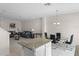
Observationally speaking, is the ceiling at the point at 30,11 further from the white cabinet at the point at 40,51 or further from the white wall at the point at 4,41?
the white cabinet at the point at 40,51

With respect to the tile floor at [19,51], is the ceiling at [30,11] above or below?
above

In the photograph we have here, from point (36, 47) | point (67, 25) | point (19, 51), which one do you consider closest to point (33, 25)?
point (36, 47)

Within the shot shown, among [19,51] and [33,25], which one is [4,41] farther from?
[33,25]

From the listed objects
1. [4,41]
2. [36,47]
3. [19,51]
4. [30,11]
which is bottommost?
[19,51]

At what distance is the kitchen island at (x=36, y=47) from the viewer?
1791 mm

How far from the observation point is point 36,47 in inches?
71.0

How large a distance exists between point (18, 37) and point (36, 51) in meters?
0.53

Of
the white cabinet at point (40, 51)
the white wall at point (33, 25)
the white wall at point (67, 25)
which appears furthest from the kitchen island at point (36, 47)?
the white wall at point (67, 25)

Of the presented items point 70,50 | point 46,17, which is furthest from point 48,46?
point 46,17

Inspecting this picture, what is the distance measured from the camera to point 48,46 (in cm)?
200

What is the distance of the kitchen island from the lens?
1.79m

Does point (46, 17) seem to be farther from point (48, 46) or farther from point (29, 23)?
point (48, 46)

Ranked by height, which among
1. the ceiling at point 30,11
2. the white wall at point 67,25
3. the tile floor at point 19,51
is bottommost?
the tile floor at point 19,51

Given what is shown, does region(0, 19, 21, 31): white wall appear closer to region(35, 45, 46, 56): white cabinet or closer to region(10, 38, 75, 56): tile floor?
region(10, 38, 75, 56): tile floor
